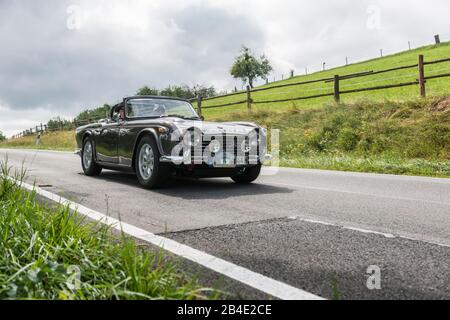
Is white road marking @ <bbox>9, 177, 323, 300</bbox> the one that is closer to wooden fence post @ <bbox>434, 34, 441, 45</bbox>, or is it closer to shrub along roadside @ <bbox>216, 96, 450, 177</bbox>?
shrub along roadside @ <bbox>216, 96, 450, 177</bbox>

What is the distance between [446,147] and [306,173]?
179 inches

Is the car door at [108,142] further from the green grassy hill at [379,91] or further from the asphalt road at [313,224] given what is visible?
the green grassy hill at [379,91]

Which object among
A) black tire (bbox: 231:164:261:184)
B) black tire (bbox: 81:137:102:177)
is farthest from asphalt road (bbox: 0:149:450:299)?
black tire (bbox: 81:137:102:177)

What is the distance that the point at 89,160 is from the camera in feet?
30.0

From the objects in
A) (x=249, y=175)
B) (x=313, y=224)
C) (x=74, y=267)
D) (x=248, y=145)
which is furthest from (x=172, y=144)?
(x=74, y=267)

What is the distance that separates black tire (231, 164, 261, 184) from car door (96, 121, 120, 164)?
2178 mm

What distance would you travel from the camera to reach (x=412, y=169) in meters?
9.80

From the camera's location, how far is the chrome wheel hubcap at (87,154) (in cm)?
913

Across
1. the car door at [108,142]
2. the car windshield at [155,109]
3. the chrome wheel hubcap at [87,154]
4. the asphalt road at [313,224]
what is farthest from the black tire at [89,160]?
the car windshield at [155,109]

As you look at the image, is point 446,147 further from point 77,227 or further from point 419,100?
point 77,227

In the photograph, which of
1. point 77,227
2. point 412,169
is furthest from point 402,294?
point 412,169

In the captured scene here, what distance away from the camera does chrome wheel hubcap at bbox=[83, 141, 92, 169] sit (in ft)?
30.0

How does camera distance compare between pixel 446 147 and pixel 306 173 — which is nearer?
pixel 306 173

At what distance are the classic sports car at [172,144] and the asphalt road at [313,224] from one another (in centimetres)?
31
